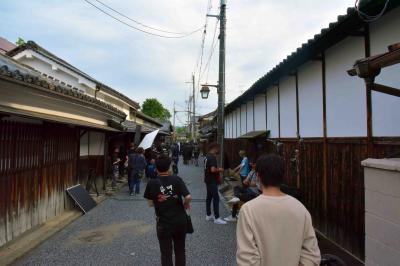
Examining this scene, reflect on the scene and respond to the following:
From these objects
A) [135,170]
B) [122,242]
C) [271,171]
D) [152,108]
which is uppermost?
[152,108]

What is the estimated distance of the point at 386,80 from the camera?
4.66 meters

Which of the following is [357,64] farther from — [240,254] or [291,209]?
[240,254]

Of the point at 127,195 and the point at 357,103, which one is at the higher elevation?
the point at 357,103

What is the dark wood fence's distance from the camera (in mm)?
5035

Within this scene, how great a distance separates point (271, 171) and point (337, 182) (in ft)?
12.9

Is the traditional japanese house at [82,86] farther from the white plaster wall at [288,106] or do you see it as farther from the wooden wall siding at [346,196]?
the wooden wall siding at [346,196]

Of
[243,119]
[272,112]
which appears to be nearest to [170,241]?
[272,112]

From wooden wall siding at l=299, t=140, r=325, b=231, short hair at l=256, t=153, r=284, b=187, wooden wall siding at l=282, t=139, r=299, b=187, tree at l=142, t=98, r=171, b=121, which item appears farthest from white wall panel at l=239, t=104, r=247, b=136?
tree at l=142, t=98, r=171, b=121

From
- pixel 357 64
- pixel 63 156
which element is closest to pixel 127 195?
pixel 63 156

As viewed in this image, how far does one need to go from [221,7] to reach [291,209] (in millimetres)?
13025

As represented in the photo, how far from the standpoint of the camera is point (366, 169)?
149 inches

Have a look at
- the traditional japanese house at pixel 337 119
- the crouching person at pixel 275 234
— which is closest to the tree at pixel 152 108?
the traditional japanese house at pixel 337 119

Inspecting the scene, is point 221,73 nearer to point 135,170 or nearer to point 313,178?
point 135,170

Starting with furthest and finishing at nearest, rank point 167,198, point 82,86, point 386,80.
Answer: point 82,86, point 386,80, point 167,198
